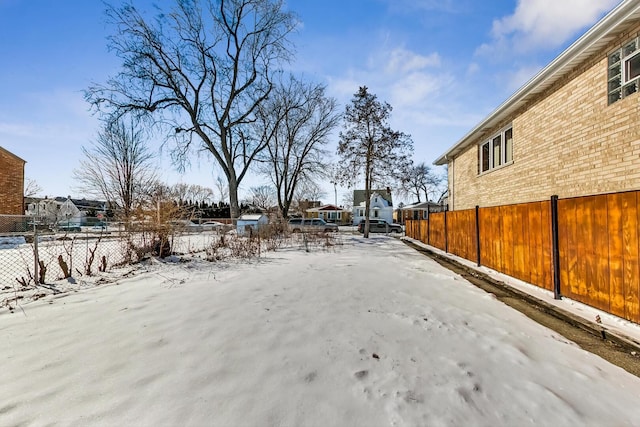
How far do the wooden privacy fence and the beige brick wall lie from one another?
158 centimetres

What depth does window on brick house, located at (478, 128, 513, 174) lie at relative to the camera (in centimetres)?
882

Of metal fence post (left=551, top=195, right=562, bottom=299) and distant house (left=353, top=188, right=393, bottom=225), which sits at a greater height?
distant house (left=353, top=188, right=393, bottom=225)

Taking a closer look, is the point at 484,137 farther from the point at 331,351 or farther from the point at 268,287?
the point at 331,351

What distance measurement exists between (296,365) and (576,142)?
6.98m

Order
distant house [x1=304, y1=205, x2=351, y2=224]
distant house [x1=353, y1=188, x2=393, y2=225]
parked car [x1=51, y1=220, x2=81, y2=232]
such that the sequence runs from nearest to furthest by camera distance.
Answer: parked car [x1=51, y1=220, x2=81, y2=232], distant house [x1=353, y1=188, x2=393, y2=225], distant house [x1=304, y1=205, x2=351, y2=224]

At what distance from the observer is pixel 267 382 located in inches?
84.6

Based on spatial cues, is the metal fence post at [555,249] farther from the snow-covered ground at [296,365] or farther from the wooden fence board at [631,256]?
the wooden fence board at [631,256]

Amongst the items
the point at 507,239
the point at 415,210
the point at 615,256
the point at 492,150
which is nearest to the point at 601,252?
the point at 615,256

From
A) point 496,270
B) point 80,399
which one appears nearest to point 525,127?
point 496,270

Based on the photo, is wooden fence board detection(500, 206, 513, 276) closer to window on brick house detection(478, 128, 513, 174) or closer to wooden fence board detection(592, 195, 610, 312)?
wooden fence board detection(592, 195, 610, 312)

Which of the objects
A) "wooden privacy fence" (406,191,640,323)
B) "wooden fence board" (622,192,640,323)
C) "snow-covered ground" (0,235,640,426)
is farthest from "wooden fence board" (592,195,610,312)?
"snow-covered ground" (0,235,640,426)

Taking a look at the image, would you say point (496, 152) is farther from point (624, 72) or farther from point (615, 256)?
point (615, 256)

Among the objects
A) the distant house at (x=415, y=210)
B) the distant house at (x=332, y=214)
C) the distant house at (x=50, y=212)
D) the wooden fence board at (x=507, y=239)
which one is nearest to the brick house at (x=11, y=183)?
the distant house at (x=50, y=212)

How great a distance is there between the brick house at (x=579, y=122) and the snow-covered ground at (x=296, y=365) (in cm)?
349
